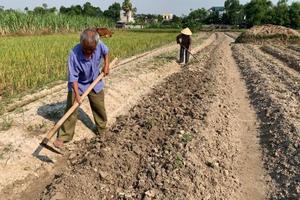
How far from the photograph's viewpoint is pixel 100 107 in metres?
6.16

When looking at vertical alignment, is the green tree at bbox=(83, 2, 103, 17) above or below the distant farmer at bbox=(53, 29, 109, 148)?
below

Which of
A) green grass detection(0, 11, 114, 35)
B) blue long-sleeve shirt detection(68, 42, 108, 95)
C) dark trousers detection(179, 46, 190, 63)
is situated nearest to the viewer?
blue long-sleeve shirt detection(68, 42, 108, 95)

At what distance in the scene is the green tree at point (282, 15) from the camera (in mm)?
66250

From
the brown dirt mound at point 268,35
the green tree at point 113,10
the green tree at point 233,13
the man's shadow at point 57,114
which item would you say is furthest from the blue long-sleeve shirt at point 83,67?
the green tree at point 113,10

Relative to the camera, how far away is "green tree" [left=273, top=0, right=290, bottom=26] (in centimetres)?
6625

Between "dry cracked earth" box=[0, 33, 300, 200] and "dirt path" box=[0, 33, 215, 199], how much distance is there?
183 mm

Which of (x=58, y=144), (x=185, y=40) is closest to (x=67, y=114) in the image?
(x=58, y=144)

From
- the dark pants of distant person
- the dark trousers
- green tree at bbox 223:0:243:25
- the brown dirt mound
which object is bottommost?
green tree at bbox 223:0:243:25

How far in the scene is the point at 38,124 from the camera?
6.41 meters

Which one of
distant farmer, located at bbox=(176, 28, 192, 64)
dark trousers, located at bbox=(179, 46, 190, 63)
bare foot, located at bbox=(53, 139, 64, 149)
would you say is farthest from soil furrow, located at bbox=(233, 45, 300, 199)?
dark trousers, located at bbox=(179, 46, 190, 63)

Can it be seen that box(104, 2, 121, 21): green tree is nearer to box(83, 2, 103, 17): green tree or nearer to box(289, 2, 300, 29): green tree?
box(83, 2, 103, 17): green tree

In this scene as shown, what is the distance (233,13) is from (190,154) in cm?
8589

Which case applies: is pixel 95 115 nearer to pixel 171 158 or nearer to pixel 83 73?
pixel 83 73

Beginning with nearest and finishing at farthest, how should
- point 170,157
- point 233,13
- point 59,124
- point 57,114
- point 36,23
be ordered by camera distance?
point 59,124, point 170,157, point 57,114, point 36,23, point 233,13
